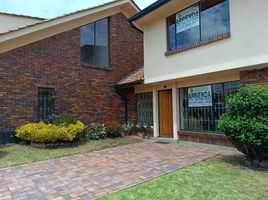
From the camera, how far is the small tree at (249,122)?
5945 mm

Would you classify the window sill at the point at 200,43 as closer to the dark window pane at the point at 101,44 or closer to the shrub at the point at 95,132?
the dark window pane at the point at 101,44

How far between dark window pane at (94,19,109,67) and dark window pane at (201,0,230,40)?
607 centimetres

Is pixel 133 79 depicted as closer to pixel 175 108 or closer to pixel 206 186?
pixel 175 108

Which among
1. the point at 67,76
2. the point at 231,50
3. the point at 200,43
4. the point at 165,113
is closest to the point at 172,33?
the point at 200,43

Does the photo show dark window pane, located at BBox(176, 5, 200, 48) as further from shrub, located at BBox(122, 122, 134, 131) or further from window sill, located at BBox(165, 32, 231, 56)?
shrub, located at BBox(122, 122, 134, 131)

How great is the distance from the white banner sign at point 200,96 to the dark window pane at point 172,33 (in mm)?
2115

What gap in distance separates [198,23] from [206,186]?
257 inches

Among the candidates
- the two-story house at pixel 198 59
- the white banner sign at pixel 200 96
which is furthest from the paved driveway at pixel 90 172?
the two-story house at pixel 198 59

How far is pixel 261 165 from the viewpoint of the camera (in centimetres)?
637

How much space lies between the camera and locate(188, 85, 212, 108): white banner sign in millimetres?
9375

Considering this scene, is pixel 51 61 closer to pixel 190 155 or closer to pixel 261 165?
pixel 190 155

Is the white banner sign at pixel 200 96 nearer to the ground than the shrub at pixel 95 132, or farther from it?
farther from it

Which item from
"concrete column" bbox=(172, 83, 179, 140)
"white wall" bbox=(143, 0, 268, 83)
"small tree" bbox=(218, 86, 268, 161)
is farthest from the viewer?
"concrete column" bbox=(172, 83, 179, 140)

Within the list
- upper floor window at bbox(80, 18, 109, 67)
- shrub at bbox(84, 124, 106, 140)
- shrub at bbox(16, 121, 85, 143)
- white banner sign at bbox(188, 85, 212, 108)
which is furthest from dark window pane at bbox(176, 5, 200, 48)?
shrub at bbox(16, 121, 85, 143)
